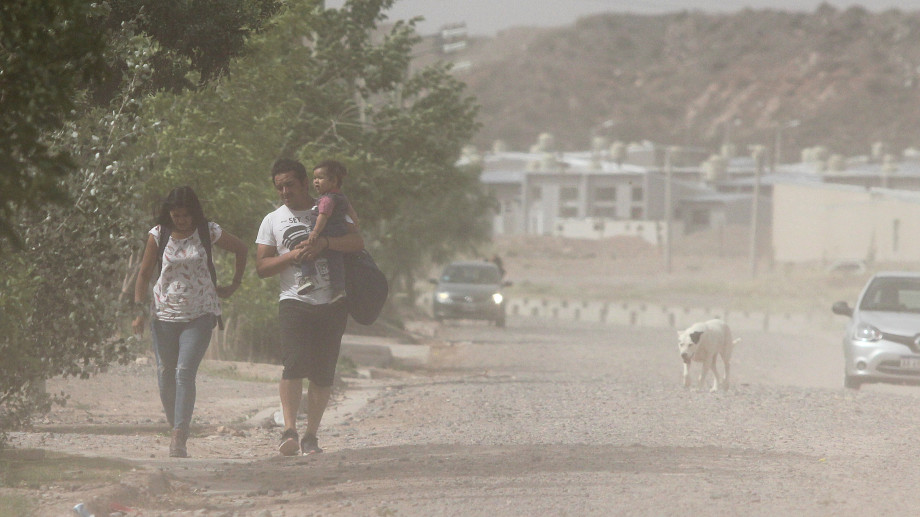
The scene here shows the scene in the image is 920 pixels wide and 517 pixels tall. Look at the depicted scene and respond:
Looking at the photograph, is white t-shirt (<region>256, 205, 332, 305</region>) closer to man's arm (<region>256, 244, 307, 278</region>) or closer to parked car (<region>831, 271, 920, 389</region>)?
man's arm (<region>256, 244, 307, 278</region>)

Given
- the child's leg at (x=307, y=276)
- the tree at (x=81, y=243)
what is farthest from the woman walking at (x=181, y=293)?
the child's leg at (x=307, y=276)

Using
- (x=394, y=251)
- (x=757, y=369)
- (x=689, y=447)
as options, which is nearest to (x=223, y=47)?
(x=689, y=447)

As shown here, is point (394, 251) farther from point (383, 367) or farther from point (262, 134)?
point (262, 134)

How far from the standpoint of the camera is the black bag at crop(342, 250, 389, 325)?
891 centimetres

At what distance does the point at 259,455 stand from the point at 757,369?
17204 mm

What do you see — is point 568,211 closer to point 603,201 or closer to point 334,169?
point 603,201

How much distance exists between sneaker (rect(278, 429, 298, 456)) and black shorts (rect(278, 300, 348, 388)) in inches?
14.5

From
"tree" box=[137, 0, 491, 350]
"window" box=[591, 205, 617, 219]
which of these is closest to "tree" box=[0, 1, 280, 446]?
"tree" box=[137, 0, 491, 350]

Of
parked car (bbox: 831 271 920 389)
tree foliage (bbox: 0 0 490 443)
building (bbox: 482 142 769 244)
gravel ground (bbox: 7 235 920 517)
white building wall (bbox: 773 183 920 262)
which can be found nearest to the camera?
tree foliage (bbox: 0 0 490 443)

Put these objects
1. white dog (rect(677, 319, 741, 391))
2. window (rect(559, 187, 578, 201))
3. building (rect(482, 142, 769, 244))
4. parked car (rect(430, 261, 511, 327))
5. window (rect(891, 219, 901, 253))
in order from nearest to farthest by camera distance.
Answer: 1. white dog (rect(677, 319, 741, 391))
2. parked car (rect(430, 261, 511, 327))
3. window (rect(891, 219, 901, 253))
4. building (rect(482, 142, 769, 244))
5. window (rect(559, 187, 578, 201))

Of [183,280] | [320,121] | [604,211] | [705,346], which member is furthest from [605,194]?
[183,280]

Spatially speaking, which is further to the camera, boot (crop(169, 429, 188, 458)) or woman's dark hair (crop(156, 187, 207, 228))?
boot (crop(169, 429, 188, 458))

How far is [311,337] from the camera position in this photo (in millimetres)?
8977

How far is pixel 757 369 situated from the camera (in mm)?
25453
